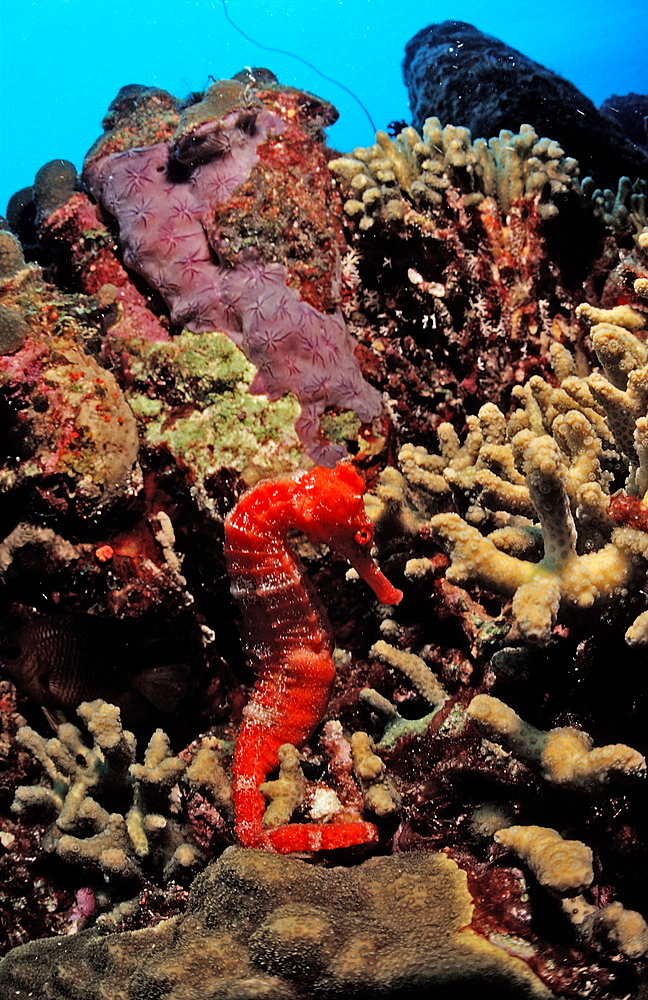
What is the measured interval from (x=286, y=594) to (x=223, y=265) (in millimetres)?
2100

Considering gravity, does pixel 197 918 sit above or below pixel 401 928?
below

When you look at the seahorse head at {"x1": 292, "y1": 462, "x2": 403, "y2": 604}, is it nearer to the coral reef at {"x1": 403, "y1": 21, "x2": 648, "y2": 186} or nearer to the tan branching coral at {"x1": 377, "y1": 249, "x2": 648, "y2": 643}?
the tan branching coral at {"x1": 377, "y1": 249, "x2": 648, "y2": 643}

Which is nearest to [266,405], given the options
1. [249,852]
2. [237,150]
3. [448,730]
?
[237,150]

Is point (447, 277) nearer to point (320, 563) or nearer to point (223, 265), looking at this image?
point (223, 265)

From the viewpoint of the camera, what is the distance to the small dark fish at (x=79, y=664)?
126 inches

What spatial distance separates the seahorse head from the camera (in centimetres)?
268

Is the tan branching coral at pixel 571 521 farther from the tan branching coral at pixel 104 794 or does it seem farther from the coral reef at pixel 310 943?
the tan branching coral at pixel 104 794

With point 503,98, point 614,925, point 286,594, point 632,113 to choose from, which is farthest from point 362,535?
point 632,113

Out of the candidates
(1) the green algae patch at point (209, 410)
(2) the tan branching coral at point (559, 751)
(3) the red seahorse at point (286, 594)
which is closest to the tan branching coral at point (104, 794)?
(3) the red seahorse at point (286, 594)

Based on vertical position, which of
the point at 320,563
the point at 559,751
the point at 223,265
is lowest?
the point at 559,751

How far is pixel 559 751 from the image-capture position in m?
1.71

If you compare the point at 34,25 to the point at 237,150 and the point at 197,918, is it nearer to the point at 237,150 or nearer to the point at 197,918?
the point at 237,150

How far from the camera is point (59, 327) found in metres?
3.52

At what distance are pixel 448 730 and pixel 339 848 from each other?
1.95ft
